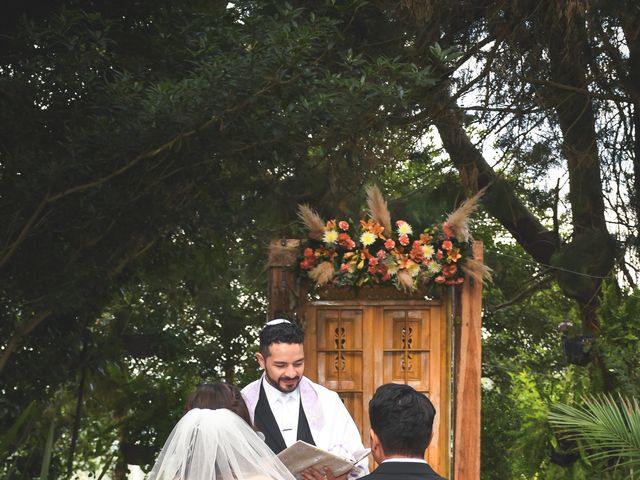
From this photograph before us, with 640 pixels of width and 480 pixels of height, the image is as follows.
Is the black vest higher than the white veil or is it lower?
higher

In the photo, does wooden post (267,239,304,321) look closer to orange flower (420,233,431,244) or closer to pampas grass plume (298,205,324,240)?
pampas grass plume (298,205,324,240)

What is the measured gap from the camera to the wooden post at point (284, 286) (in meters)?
7.54

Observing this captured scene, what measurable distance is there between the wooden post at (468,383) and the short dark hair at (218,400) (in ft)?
13.5

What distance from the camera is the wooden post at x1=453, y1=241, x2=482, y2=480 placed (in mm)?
7410

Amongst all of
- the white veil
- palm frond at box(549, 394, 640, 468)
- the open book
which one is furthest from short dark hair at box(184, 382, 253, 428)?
palm frond at box(549, 394, 640, 468)

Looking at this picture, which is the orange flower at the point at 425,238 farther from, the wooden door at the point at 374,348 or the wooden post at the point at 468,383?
the wooden door at the point at 374,348

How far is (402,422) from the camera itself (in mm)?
3172

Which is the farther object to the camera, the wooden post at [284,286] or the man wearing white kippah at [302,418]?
the wooden post at [284,286]

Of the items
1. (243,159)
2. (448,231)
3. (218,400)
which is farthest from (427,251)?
(218,400)

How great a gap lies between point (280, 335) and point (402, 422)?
189 centimetres

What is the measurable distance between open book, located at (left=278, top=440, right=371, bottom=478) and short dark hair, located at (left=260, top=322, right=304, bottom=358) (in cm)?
58

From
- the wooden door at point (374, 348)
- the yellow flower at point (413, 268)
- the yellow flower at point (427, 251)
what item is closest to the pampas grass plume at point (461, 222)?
the yellow flower at point (427, 251)

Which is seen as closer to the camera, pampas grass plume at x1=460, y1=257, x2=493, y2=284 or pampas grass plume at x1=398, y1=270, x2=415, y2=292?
pampas grass plume at x1=398, y1=270, x2=415, y2=292

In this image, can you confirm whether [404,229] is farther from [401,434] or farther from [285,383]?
[401,434]
